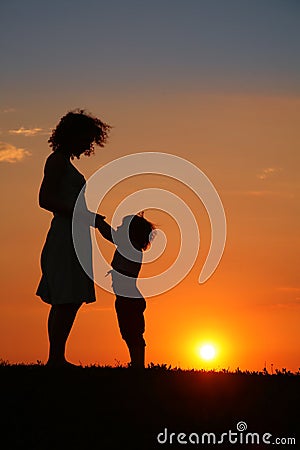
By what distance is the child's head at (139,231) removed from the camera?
1552 cm

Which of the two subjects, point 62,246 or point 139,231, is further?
point 139,231

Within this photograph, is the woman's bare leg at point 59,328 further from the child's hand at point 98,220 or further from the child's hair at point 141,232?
the child's hair at point 141,232

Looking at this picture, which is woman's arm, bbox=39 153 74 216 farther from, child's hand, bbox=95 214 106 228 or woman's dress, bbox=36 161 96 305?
child's hand, bbox=95 214 106 228

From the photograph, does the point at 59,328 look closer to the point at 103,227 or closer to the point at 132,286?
the point at 103,227

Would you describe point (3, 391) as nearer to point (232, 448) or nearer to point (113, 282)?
point (232, 448)

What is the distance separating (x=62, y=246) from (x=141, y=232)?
220cm

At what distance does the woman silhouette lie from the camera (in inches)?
529

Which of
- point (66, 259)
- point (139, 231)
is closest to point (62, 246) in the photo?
point (66, 259)

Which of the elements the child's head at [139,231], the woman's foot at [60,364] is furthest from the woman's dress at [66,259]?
the child's head at [139,231]

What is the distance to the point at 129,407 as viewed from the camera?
38.8ft

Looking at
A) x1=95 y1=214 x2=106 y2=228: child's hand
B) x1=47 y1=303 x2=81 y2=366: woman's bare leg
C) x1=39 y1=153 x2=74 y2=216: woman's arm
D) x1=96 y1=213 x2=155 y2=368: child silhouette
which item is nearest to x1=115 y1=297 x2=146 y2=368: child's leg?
x1=96 y1=213 x2=155 y2=368: child silhouette

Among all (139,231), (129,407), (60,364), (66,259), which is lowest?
(129,407)

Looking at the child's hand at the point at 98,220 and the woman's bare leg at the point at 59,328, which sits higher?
the child's hand at the point at 98,220

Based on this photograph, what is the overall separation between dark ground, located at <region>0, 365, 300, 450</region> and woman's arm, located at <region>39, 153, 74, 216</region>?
1.93 m
